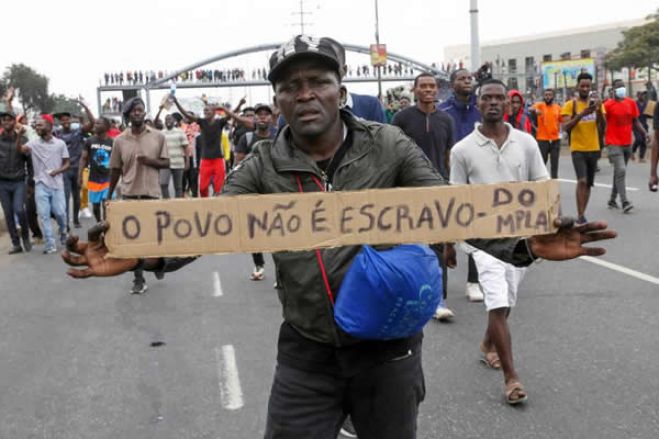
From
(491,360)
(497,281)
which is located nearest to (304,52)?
(497,281)

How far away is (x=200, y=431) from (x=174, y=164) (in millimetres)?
8690

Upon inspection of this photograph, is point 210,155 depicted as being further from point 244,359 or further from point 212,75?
point 212,75

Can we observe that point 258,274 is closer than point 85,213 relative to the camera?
Yes

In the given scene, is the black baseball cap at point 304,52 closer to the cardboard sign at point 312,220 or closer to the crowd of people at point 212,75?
the cardboard sign at point 312,220

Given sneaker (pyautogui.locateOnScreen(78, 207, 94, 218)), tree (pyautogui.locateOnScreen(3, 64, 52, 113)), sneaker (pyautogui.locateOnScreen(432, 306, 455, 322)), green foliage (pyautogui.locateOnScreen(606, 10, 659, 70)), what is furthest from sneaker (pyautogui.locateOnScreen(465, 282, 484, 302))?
tree (pyautogui.locateOnScreen(3, 64, 52, 113))

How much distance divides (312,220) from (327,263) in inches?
7.1

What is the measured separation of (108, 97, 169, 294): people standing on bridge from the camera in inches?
275

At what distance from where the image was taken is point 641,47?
50.0 metres

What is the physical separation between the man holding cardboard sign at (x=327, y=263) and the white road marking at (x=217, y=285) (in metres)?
4.76

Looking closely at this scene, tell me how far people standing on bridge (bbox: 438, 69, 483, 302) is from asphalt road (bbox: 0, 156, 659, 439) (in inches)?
5.8

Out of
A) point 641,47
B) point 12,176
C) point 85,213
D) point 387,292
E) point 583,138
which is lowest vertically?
point 85,213

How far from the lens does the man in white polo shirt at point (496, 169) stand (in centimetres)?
410

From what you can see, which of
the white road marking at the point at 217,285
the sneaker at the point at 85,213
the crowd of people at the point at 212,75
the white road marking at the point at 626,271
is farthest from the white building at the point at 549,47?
the white road marking at the point at 217,285

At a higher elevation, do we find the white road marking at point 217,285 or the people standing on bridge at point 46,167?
the people standing on bridge at point 46,167
